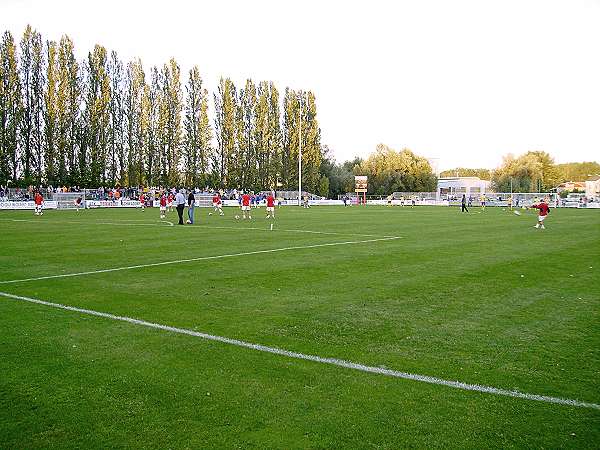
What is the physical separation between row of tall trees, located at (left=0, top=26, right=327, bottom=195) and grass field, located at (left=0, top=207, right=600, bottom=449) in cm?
5491

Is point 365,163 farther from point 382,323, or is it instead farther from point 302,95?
point 382,323

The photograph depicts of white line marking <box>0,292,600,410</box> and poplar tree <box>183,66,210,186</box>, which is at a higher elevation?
poplar tree <box>183,66,210,186</box>

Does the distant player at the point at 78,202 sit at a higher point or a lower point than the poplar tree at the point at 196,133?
lower

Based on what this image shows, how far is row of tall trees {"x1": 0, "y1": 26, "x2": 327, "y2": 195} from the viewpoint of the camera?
61.7 m

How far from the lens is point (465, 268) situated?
42.7 feet

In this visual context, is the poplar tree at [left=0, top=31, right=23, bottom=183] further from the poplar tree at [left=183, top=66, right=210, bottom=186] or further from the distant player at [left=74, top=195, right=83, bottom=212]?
the poplar tree at [left=183, top=66, right=210, bottom=186]

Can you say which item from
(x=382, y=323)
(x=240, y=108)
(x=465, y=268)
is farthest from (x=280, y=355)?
(x=240, y=108)

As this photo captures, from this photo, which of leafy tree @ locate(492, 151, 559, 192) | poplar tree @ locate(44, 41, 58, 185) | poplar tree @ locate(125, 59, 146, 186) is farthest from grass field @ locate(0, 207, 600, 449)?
leafy tree @ locate(492, 151, 559, 192)

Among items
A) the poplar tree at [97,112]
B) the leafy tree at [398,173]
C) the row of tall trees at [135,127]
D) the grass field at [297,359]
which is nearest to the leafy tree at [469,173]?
the leafy tree at [398,173]

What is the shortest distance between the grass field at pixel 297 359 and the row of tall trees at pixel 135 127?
54.9 metres

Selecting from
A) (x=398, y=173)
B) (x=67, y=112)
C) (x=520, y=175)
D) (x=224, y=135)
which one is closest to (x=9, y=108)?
(x=67, y=112)

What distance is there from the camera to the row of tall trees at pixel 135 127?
61.7m

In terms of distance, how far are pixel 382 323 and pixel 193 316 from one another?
107 inches

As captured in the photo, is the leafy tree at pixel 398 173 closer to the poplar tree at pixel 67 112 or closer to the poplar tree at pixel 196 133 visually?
the poplar tree at pixel 196 133
